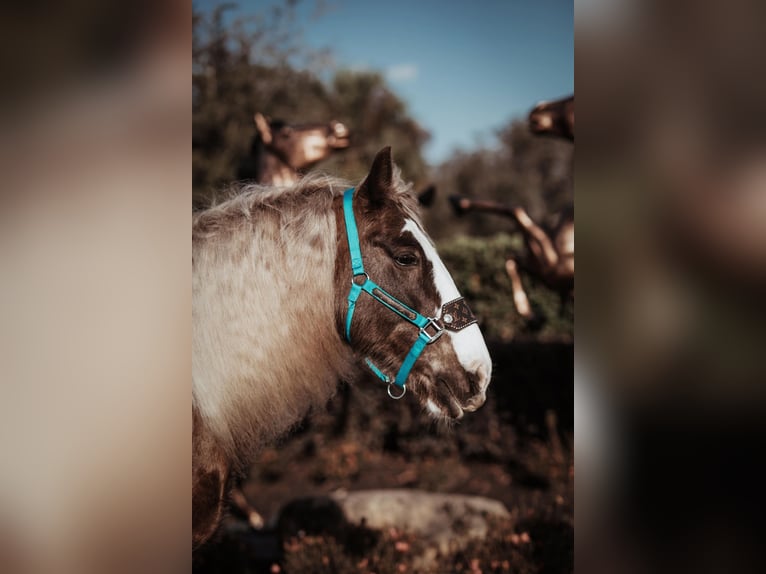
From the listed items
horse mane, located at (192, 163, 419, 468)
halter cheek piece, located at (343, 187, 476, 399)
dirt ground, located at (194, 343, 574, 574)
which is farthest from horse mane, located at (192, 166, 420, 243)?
dirt ground, located at (194, 343, 574, 574)

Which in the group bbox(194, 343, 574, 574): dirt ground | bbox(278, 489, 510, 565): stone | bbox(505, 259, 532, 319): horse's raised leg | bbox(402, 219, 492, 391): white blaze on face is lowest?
bbox(194, 343, 574, 574): dirt ground

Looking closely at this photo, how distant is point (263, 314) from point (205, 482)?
Result: 67 centimetres

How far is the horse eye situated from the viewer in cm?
199

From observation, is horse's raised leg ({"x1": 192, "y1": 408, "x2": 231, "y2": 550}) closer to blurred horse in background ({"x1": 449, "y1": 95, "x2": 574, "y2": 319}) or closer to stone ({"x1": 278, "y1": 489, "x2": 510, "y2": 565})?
stone ({"x1": 278, "y1": 489, "x2": 510, "y2": 565})

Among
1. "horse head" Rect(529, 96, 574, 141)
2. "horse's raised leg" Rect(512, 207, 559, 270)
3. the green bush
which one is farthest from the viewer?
the green bush

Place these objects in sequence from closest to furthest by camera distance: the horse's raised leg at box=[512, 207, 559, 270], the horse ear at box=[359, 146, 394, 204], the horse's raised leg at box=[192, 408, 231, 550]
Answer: the horse's raised leg at box=[192, 408, 231, 550] < the horse ear at box=[359, 146, 394, 204] < the horse's raised leg at box=[512, 207, 559, 270]

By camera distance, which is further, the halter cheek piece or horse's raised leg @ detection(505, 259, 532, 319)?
horse's raised leg @ detection(505, 259, 532, 319)

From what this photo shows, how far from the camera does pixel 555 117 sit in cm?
391

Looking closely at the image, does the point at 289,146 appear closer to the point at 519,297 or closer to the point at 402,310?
the point at 519,297

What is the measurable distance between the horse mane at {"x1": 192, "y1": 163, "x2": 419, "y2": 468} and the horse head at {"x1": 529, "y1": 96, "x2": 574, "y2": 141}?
240 centimetres
